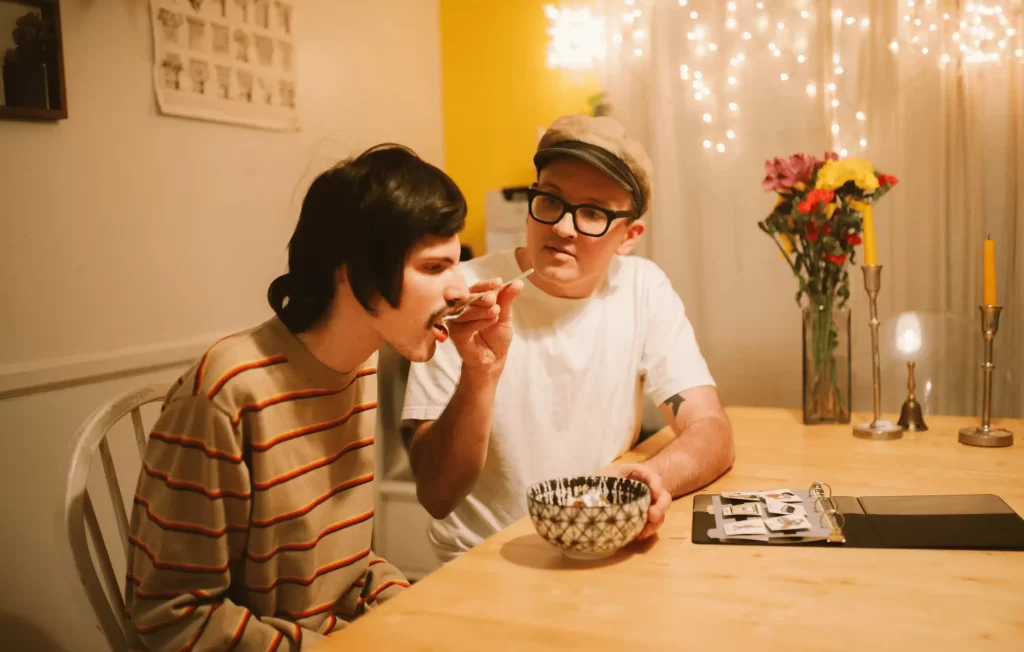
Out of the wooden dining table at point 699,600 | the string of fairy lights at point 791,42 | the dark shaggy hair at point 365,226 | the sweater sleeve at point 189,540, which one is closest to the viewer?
the wooden dining table at point 699,600

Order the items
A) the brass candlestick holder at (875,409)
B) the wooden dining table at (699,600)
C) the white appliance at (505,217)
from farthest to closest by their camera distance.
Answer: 1. the white appliance at (505,217)
2. the brass candlestick holder at (875,409)
3. the wooden dining table at (699,600)

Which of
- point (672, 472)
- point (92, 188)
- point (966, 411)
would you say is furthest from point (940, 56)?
point (92, 188)

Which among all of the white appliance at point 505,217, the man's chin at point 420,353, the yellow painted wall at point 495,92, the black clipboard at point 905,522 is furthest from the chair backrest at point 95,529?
the yellow painted wall at point 495,92

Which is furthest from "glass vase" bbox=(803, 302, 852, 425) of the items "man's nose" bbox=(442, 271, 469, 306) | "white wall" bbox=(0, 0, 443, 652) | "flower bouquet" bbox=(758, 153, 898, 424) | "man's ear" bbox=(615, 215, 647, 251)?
"white wall" bbox=(0, 0, 443, 652)

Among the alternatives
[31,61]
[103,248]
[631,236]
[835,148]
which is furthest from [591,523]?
[835,148]

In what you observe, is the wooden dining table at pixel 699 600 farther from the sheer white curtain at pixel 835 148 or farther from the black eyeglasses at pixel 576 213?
the sheer white curtain at pixel 835 148

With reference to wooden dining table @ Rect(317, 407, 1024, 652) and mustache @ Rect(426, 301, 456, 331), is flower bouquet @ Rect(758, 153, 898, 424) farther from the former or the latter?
mustache @ Rect(426, 301, 456, 331)

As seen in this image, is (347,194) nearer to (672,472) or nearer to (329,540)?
(329,540)

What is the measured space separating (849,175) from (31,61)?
184cm

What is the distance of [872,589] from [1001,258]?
1754 mm

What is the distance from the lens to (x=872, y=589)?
939 millimetres

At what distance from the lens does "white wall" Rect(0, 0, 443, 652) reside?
186 centimetres

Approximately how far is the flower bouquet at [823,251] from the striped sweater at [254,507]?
3.71 ft

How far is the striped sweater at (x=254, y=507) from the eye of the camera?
0.95 metres
